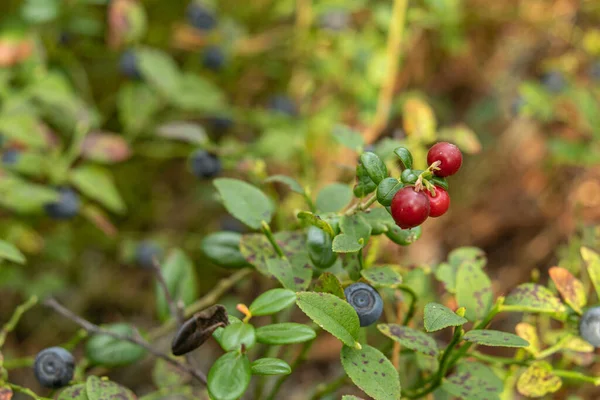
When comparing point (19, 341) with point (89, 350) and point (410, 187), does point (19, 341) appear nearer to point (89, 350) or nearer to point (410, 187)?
point (89, 350)

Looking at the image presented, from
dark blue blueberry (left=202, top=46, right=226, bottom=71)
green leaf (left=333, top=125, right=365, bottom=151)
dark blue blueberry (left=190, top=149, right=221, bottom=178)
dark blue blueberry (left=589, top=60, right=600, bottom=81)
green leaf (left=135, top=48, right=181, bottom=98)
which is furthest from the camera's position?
dark blue blueberry (left=589, top=60, right=600, bottom=81)

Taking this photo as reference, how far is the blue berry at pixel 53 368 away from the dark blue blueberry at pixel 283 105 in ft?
4.05

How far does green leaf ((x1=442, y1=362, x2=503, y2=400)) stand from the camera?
94 centimetres

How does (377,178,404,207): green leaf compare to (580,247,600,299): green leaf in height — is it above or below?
above

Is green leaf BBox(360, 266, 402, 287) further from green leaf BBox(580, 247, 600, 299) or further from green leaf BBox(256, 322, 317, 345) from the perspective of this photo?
green leaf BBox(580, 247, 600, 299)

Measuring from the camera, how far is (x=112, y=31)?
191 centimetres

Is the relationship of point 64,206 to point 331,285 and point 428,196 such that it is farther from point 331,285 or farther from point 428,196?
point 428,196

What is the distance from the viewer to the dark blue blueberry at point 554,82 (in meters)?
2.07

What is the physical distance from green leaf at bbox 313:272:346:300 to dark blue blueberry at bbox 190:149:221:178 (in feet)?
2.22

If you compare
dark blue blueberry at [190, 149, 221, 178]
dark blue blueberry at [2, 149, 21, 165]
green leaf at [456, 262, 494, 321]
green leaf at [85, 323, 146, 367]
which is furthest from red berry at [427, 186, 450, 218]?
dark blue blueberry at [2, 149, 21, 165]

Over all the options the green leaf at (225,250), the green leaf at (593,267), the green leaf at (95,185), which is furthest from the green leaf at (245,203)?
the green leaf at (95,185)

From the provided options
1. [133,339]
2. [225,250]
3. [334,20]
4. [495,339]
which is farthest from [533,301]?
[334,20]

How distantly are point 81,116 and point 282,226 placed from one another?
727 millimetres

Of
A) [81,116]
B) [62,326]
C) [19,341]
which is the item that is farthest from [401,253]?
[19,341]
